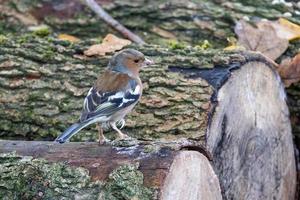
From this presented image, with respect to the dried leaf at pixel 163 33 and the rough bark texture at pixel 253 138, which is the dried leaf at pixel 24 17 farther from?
the rough bark texture at pixel 253 138

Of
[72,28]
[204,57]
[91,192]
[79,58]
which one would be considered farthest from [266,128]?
[72,28]

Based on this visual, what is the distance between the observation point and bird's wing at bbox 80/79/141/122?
437 cm

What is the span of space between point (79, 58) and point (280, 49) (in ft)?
5.20

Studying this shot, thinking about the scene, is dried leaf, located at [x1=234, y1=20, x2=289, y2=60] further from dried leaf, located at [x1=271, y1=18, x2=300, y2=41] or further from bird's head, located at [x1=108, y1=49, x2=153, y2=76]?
bird's head, located at [x1=108, y1=49, x2=153, y2=76]

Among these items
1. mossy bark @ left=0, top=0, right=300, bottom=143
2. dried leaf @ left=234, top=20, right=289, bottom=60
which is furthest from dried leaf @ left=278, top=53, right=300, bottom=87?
mossy bark @ left=0, top=0, right=300, bottom=143

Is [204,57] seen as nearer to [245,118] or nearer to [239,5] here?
[245,118]

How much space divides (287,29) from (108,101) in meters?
2.01

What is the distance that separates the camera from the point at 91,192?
11.5ft

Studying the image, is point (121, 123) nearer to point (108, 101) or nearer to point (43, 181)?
point (108, 101)

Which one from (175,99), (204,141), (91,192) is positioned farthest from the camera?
(175,99)

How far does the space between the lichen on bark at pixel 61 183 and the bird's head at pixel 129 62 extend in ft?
3.99

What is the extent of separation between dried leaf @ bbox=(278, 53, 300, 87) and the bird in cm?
115

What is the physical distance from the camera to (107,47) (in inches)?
209

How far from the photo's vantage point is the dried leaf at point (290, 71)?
541 cm
